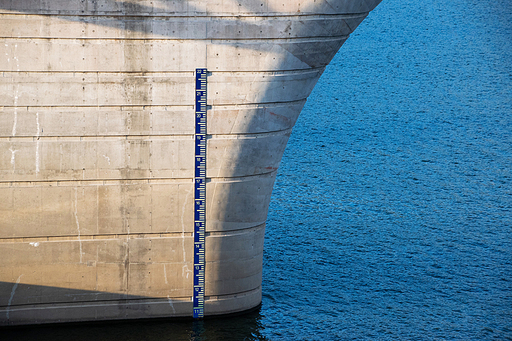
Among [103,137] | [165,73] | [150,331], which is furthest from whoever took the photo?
Result: [150,331]

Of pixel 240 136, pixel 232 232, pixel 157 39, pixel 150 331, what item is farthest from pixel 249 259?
pixel 157 39

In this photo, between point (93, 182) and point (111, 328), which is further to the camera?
point (111, 328)

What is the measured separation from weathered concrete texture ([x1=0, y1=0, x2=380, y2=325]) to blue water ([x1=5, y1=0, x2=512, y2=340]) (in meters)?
1.06

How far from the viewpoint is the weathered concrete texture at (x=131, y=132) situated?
407 inches

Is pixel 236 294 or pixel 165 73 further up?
pixel 165 73

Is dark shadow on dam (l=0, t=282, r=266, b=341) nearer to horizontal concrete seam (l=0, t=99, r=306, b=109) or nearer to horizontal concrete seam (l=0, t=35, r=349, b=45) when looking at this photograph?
horizontal concrete seam (l=0, t=99, r=306, b=109)

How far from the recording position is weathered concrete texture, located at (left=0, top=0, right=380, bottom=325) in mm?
10344

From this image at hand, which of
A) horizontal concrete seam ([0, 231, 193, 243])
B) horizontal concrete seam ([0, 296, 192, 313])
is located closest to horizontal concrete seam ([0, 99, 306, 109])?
horizontal concrete seam ([0, 231, 193, 243])

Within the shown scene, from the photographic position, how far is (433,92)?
107ft

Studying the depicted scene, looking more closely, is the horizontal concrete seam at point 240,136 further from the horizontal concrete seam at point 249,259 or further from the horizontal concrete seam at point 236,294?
the horizontal concrete seam at point 236,294

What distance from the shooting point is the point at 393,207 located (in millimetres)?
18453

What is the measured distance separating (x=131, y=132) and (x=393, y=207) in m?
10.3

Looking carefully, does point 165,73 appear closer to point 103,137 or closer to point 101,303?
point 103,137

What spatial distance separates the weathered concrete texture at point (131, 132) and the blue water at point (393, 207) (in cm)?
106
